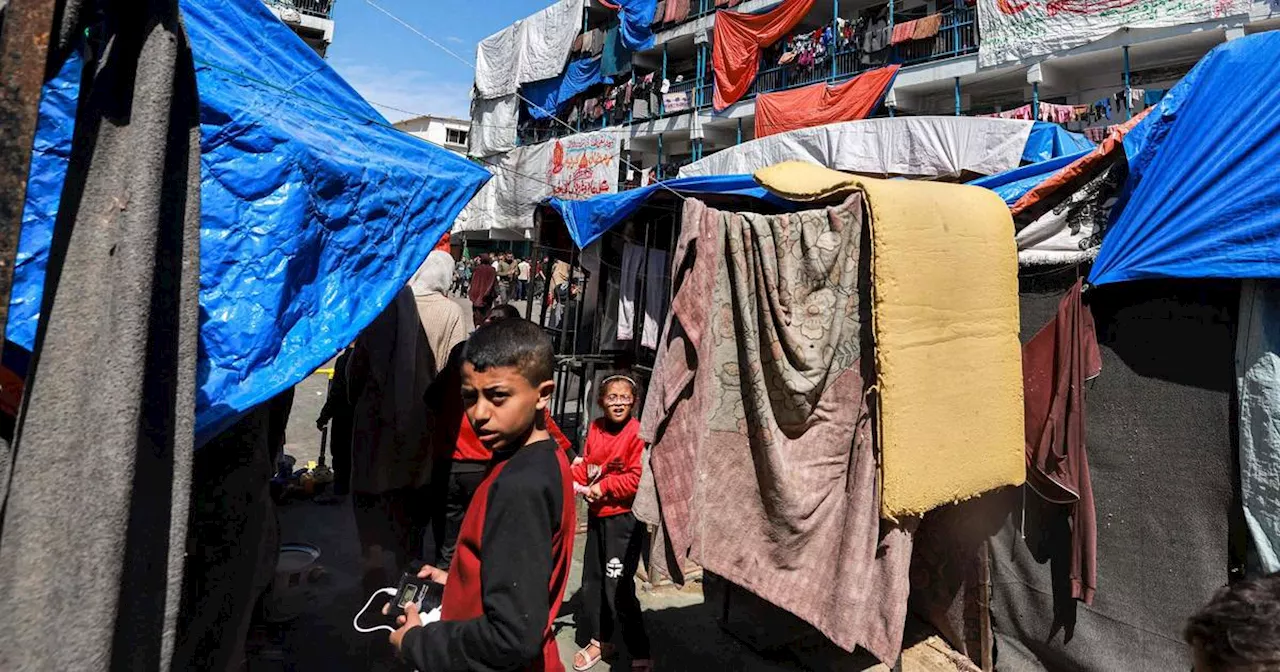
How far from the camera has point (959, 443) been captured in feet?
8.74

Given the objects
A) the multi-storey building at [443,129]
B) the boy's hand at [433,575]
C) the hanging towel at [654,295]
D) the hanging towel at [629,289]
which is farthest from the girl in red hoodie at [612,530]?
the multi-storey building at [443,129]

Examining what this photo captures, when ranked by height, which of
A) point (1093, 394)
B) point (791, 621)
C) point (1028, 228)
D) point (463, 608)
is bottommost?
point (791, 621)

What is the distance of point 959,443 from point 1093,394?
2.68ft

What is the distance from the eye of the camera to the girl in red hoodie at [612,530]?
3.35 meters

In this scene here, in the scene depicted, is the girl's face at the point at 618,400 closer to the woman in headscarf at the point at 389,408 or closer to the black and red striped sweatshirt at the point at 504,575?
the woman in headscarf at the point at 389,408

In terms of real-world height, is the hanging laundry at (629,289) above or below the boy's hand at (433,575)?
above

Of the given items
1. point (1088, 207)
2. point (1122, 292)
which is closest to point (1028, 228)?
point (1088, 207)

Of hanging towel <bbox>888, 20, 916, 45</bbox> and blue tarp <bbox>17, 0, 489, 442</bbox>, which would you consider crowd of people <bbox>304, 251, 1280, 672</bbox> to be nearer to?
blue tarp <bbox>17, 0, 489, 442</bbox>

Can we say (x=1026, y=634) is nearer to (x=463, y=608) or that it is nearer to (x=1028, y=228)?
(x=1028, y=228)

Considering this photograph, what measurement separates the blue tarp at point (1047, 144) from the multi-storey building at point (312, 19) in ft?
66.3

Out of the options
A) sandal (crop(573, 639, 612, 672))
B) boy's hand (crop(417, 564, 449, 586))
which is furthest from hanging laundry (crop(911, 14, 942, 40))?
boy's hand (crop(417, 564, 449, 586))

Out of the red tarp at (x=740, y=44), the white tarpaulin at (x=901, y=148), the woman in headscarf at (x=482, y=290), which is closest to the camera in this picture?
the woman in headscarf at (x=482, y=290)

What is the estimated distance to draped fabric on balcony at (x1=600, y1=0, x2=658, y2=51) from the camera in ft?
72.1

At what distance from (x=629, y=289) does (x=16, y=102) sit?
561 centimetres
